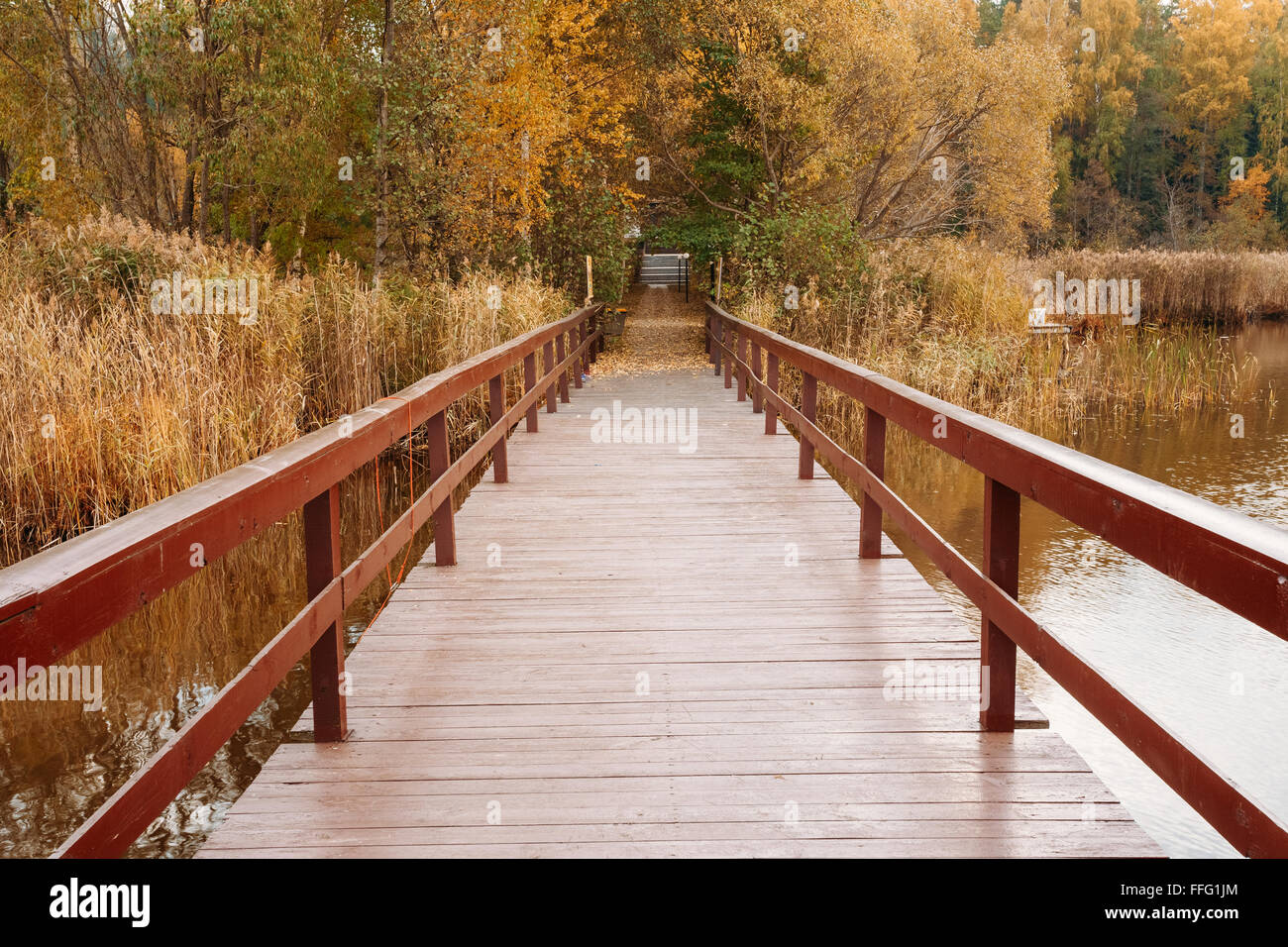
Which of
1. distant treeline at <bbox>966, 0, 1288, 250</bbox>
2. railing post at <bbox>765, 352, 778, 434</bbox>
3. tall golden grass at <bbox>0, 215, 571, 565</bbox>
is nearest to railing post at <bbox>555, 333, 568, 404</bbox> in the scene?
tall golden grass at <bbox>0, 215, 571, 565</bbox>

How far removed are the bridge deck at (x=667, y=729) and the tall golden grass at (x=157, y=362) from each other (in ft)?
11.1

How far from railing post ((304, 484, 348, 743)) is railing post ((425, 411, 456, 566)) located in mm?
1440

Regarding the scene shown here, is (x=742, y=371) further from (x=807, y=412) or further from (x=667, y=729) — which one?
(x=667, y=729)

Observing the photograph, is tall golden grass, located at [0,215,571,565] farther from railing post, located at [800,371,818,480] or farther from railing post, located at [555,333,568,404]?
railing post, located at [800,371,818,480]

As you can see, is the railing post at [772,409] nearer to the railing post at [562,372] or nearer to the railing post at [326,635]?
the railing post at [562,372]

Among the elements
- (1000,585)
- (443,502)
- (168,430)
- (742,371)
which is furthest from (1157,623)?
(168,430)

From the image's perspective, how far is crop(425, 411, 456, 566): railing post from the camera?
4855 mm

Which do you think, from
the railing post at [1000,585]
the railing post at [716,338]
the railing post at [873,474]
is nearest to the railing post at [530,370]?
the railing post at [873,474]

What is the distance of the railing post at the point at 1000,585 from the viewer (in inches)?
119

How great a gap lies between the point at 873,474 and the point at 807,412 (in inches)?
87.6

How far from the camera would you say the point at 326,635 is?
3.13m

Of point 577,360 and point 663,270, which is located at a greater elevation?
point 663,270
